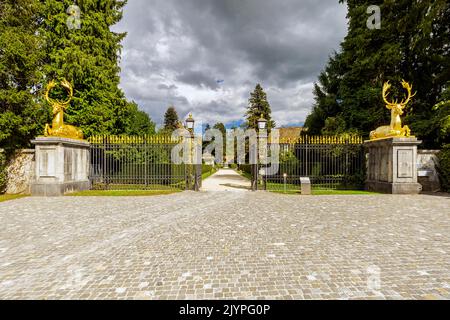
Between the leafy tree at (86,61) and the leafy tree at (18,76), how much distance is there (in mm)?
2229

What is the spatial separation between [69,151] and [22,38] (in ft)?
22.3

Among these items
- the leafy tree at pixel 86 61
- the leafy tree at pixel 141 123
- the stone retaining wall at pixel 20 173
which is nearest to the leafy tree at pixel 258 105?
the leafy tree at pixel 141 123

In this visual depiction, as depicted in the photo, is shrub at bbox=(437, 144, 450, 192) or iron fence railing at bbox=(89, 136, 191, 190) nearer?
shrub at bbox=(437, 144, 450, 192)

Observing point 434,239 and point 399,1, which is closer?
point 434,239

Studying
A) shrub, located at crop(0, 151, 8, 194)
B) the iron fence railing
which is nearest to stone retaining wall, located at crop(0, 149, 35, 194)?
shrub, located at crop(0, 151, 8, 194)

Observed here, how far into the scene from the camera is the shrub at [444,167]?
12.6 m

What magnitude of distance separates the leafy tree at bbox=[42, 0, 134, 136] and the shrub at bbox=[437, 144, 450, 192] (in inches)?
871

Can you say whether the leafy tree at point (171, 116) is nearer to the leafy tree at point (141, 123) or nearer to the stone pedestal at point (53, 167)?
the leafy tree at point (141, 123)

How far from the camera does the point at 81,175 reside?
1339 centimetres

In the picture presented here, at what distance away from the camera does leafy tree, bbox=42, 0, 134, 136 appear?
15906 mm

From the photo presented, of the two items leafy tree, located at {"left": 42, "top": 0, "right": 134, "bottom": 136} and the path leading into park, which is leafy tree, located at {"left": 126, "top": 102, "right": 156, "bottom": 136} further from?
the path leading into park

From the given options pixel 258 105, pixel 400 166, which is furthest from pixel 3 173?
pixel 258 105

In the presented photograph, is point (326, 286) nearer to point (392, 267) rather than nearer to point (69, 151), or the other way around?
point (392, 267)
